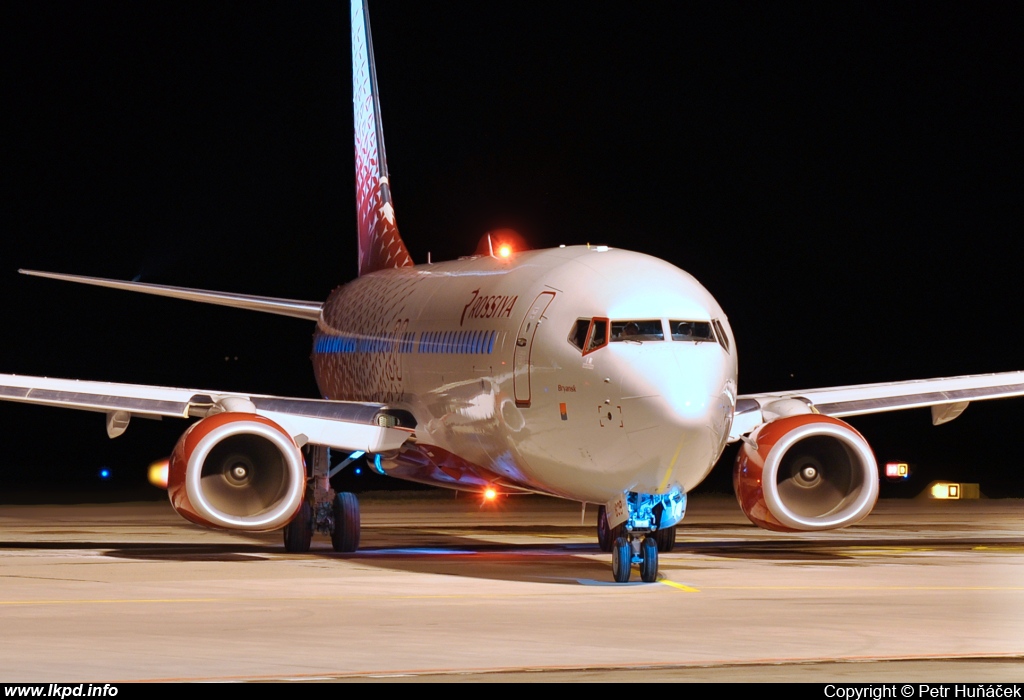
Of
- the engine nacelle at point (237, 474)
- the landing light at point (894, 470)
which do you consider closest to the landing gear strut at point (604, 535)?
the engine nacelle at point (237, 474)

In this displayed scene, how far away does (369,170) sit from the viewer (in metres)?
34.9

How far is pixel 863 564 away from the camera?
2159 cm

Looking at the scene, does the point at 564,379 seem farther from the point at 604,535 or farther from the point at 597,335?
the point at 604,535

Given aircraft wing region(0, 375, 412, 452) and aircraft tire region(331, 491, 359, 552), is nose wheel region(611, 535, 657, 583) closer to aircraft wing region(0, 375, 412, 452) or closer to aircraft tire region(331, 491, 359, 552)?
aircraft wing region(0, 375, 412, 452)

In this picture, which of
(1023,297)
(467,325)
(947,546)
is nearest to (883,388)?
(947,546)

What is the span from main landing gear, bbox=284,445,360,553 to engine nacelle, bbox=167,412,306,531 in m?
2.47

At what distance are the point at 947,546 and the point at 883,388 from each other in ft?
7.98

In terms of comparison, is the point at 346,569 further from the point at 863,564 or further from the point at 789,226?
the point at 789,226

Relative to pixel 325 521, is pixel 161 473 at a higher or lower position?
higher

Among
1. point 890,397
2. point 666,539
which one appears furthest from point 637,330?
point 890,397

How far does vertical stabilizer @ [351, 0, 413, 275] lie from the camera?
106 feet

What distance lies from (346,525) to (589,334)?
20.9 ft

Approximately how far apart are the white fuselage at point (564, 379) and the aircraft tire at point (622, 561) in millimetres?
563

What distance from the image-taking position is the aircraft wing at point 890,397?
891 inches
